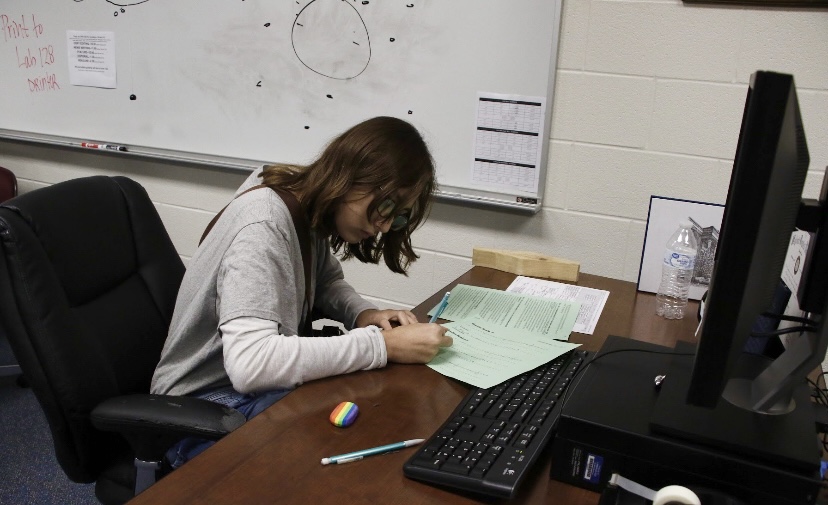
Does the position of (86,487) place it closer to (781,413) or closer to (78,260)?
(78,260)

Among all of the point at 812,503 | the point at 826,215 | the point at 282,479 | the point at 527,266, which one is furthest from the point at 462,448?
the point at 527,266

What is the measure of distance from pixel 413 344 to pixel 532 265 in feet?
2.10

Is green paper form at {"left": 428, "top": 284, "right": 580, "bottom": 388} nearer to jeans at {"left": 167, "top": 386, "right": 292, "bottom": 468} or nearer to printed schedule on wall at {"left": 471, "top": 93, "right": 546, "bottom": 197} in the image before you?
jeans at {"left": 167, "top": 386, "right": 292, "bottom": 468}

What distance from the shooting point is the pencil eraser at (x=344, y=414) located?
90cm

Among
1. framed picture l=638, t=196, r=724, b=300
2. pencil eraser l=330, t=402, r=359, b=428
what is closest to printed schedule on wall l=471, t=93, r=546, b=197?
framed picture l=638, t=196, r=724, b=300

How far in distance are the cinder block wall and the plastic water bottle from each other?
1.05ft

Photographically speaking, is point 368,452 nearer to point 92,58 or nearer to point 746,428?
point 746,428

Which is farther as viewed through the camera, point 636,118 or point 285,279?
point 636,118

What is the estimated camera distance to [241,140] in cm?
229

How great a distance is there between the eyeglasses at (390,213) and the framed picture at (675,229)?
2.10 ft

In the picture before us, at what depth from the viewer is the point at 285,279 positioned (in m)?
1.16

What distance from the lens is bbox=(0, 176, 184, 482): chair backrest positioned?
1076 millimetres

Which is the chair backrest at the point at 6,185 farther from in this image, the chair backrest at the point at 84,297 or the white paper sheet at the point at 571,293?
the white paper sheet at the point at 571,293

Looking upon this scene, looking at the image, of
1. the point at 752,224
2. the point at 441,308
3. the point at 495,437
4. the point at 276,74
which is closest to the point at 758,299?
the point at 752,224
